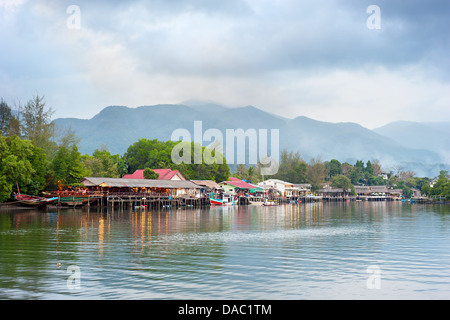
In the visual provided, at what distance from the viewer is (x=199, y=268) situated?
20344 millimetres

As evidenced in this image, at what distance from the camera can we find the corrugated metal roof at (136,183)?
2928 inches

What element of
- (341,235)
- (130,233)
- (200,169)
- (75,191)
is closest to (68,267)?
(130,233)

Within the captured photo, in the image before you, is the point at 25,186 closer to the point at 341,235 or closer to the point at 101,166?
the point at 101,166

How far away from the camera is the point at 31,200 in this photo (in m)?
65.8

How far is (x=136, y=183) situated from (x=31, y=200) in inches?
762

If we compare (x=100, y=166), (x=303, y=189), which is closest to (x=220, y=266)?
(x=100, y=166)

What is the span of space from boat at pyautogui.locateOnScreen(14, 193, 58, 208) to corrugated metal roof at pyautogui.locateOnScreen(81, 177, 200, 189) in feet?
25.5

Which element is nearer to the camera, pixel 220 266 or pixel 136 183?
pixel 220 266

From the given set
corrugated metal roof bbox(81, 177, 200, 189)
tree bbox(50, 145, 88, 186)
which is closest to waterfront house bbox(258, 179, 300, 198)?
corrugated metal roof bbox(81, 177, 200, 189)

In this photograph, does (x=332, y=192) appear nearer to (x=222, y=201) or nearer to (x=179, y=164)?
(x=179, y=164)

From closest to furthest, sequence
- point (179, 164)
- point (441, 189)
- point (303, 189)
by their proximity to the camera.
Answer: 1. point (179, 164)
2. point (441, 189)
3. point (303, 189)

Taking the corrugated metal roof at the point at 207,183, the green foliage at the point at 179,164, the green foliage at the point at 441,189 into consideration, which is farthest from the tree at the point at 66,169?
the green foliage at the point at 441,189

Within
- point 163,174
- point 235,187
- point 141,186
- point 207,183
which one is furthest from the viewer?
point 235,187

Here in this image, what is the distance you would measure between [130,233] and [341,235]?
1667cm
